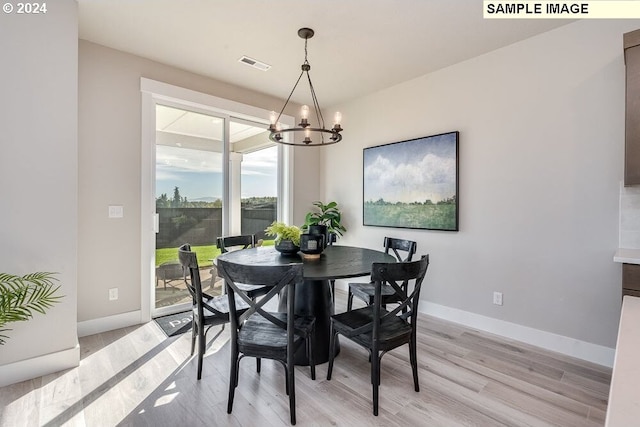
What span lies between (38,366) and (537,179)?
4.29m

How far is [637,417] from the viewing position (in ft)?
1.98

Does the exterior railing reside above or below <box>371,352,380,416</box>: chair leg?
above

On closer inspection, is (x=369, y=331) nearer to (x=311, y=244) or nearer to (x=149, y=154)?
(x=311, y=244)

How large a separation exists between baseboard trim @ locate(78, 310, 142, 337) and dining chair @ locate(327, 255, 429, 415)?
7.30ft

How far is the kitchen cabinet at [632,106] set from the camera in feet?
6.37

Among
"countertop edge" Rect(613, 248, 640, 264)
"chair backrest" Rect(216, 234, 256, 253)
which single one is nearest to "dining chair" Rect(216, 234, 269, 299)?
"chair backrest" Rect(216, 234, 256, 253)

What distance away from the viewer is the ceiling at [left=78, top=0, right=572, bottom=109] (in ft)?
7.79

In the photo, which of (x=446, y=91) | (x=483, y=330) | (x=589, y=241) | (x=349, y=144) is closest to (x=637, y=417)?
(x=589, y=241)

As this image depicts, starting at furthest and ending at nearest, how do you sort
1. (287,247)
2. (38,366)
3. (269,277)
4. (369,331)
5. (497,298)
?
1. (497,298)
2. (287,247)
3. (38,366)
4. (369,331)
5. (269,277)

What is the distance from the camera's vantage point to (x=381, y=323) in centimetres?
194

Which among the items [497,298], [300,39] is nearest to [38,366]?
[300,39]

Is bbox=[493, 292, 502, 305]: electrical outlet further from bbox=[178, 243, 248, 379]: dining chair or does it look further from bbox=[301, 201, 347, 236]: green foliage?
bbox=[178, 243, 248, 379]: dining chair

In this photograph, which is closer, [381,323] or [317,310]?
[381,323]

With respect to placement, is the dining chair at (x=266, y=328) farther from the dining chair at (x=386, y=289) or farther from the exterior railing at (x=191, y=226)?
the exterior railing at (x=191, y=226)
